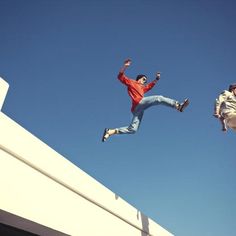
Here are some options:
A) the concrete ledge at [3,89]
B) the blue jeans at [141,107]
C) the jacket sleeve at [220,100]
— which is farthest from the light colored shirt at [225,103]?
the concrete ledge at [3,89]

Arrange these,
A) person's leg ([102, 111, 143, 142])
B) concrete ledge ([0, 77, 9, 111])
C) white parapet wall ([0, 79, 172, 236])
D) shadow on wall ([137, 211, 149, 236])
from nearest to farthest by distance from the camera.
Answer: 1. white parapet wall ([0, 79, 172, 236])
2. concrete ledge ([0, 77, 9, 111])
3. shadow on wall ([137, 211, 149, 236])
4. person's leg ([102, 111, 143, 142])

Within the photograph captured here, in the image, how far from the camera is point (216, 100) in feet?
19.8

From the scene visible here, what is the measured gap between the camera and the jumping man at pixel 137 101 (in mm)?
6238

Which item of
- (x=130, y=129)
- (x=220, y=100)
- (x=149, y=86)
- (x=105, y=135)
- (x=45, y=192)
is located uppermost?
(x=149, y=86)

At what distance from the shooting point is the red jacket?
22.0 feet

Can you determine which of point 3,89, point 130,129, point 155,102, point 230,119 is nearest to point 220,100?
point 230,119

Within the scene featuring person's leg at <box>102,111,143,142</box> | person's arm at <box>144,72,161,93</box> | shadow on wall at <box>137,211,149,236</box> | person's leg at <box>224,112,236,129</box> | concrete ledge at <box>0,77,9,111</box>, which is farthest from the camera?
person's arm at <box>144,72,161,93</box>

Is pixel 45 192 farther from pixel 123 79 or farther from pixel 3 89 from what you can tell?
pixel 123 79

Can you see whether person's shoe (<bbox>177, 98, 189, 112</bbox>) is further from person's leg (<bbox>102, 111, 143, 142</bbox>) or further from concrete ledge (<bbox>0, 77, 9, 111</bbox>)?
concrete ledge (<bbox>0, 77, 9, 111</bbox>)

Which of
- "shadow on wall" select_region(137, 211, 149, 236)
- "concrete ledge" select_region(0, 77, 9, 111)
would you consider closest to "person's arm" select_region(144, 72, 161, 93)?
"shadow on wall" select_region(137, 211, 149, 236)

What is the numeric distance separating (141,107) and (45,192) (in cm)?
372

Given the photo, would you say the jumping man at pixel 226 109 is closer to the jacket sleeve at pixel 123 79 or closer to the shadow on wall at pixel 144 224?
the jacket sleeve at pixel 123 79

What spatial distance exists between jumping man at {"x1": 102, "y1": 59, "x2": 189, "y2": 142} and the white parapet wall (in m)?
2.14

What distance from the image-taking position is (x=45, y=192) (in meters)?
3.38
